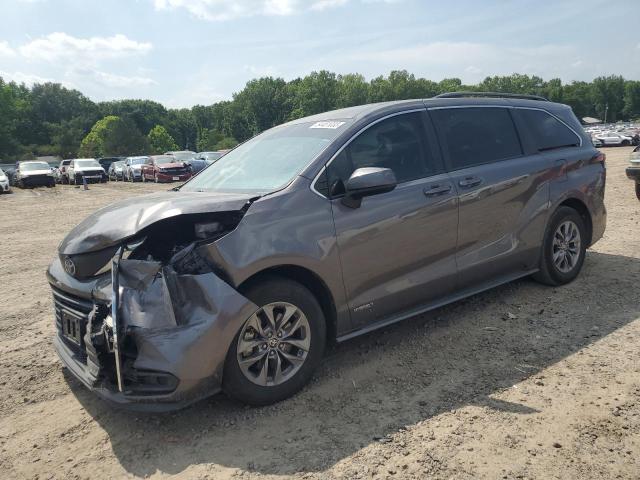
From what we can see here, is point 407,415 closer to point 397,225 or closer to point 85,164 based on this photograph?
point 397,225

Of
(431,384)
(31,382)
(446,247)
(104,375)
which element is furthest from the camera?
(446,247)

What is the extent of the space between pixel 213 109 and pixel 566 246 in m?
127

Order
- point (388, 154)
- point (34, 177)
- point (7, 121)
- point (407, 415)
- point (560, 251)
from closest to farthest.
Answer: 1. point (407, 415)
2. point (388, 154)
3. point (560, 251)
4. point (34, 177)
5. point (7, 121)

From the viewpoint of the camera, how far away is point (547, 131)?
5203 millimetres

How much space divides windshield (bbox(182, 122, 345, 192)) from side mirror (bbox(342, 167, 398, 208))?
371mm

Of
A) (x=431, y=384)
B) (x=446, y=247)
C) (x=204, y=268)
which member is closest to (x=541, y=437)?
(x=431, y=384)

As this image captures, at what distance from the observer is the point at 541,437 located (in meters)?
2.82

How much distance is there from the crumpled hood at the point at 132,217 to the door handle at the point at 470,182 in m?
1.84

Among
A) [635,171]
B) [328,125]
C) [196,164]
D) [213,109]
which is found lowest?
[635,171]

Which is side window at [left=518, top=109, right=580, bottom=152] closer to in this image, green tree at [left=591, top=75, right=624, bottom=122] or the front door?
the front door

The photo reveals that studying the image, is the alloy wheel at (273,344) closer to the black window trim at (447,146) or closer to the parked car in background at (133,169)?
the black window trim at (447,146)

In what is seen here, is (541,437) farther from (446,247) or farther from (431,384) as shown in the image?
(446,247)

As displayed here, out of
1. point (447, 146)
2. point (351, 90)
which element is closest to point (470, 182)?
point (447, 146)

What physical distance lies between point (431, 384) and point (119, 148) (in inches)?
3322
